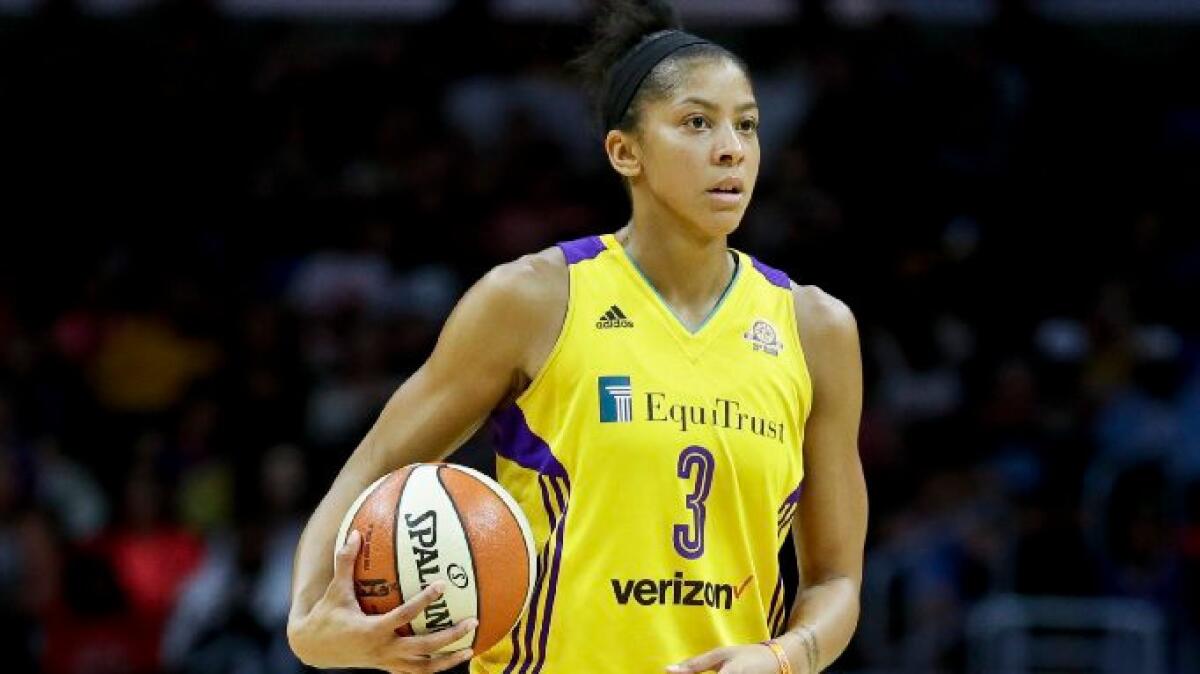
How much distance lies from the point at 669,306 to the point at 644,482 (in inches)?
19.3

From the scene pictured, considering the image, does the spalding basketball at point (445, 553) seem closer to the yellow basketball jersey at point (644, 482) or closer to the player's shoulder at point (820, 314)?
the yellow basketball jersey at point (644, 482)

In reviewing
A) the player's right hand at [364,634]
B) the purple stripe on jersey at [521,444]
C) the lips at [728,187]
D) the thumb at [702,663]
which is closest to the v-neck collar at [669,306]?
the lips at [728,187]

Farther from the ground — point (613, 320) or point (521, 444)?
point (613, 320)

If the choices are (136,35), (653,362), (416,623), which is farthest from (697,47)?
(136,35)

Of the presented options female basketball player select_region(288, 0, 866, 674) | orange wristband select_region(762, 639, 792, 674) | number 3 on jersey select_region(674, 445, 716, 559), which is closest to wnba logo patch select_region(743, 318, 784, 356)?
female basketball player select_region(288, 0, 866, 674)

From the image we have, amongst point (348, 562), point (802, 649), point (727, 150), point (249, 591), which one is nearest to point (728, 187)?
point (727, 150)

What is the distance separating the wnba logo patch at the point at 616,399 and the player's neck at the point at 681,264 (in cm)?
33

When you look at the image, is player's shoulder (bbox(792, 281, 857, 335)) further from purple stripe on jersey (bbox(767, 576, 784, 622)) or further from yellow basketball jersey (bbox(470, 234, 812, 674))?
purple stripe on jersey (bbox(767, 576, 784, 622))

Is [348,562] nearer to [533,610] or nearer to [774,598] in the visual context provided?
[533,610]

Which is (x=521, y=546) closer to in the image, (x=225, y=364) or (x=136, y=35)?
(x=225, y=364)

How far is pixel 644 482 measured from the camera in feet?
14.4

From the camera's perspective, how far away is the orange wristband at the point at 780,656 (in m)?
4.36

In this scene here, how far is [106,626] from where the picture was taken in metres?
10.1

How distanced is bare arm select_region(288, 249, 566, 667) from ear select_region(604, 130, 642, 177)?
308 millimetres
